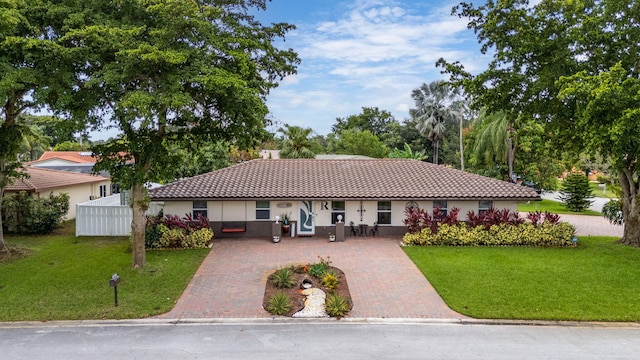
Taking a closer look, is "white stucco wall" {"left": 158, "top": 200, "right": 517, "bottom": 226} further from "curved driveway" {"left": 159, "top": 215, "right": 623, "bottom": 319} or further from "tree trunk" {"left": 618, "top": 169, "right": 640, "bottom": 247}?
"tree trunk" {"left": 618, "top": 169, "right": 640, "bottom": 247}

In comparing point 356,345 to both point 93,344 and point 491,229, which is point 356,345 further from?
point 491,229

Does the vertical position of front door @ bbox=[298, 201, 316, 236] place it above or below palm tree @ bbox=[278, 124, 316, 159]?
below

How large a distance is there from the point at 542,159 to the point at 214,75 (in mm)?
31621

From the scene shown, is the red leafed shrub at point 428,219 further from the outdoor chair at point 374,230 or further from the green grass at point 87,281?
the green grass at point 87,281

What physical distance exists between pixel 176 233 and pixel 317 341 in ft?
32.5

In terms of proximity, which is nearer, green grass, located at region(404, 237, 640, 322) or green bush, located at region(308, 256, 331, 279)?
green grass, located at region(404, 237, 640, 322)

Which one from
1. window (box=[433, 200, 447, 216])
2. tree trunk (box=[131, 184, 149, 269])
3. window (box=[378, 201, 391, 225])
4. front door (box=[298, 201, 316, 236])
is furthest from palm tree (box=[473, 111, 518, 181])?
tree trunk (box=[131, 184, 149, 269])

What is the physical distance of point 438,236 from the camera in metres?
17.3

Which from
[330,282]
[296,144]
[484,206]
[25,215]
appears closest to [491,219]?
[484,206]

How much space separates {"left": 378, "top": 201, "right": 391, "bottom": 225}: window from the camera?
19125 mm

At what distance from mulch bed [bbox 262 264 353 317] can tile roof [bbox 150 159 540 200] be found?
5.34 metres

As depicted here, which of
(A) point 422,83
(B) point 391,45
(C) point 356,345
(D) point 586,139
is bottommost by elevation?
(C) point 356,345

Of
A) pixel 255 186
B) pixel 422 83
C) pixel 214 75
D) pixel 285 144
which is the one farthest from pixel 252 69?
pixel 422 83

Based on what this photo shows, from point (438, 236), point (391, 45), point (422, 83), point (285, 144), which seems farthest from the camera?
point (422, 83)
